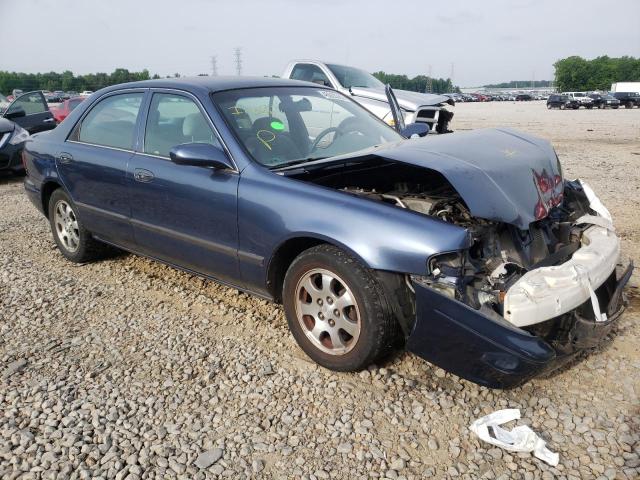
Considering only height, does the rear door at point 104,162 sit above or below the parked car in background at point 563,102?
above

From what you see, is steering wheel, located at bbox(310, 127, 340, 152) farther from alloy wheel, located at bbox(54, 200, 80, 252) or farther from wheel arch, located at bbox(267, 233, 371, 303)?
alloy wheel, located at bbox(54, 200, 80, 252)

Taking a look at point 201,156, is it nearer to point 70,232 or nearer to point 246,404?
point 246,404

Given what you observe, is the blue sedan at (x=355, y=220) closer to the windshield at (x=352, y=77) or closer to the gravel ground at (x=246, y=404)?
the gravel ground at (x=246, y=404)

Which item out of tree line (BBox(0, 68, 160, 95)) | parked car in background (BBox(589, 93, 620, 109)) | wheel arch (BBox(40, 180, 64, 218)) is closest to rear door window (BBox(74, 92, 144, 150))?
wheel arch (BBox(40, 180, 64, 218))

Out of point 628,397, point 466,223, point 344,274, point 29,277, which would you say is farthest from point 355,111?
point 29,277

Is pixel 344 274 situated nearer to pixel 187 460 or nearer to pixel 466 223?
pixel 466 223

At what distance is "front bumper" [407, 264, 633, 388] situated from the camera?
240cm

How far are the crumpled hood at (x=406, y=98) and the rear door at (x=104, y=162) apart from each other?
592 centimetres

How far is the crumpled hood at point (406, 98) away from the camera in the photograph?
9.35 metres

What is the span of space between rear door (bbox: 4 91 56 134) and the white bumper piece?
10.9 metres

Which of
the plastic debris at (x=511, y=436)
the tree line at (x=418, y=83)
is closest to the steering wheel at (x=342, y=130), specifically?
the plastic debris at (x=511, y=436)

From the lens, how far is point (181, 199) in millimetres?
3518

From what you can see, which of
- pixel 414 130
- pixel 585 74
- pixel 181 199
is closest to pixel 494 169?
pixel 414 130

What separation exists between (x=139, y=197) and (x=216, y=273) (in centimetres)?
85
